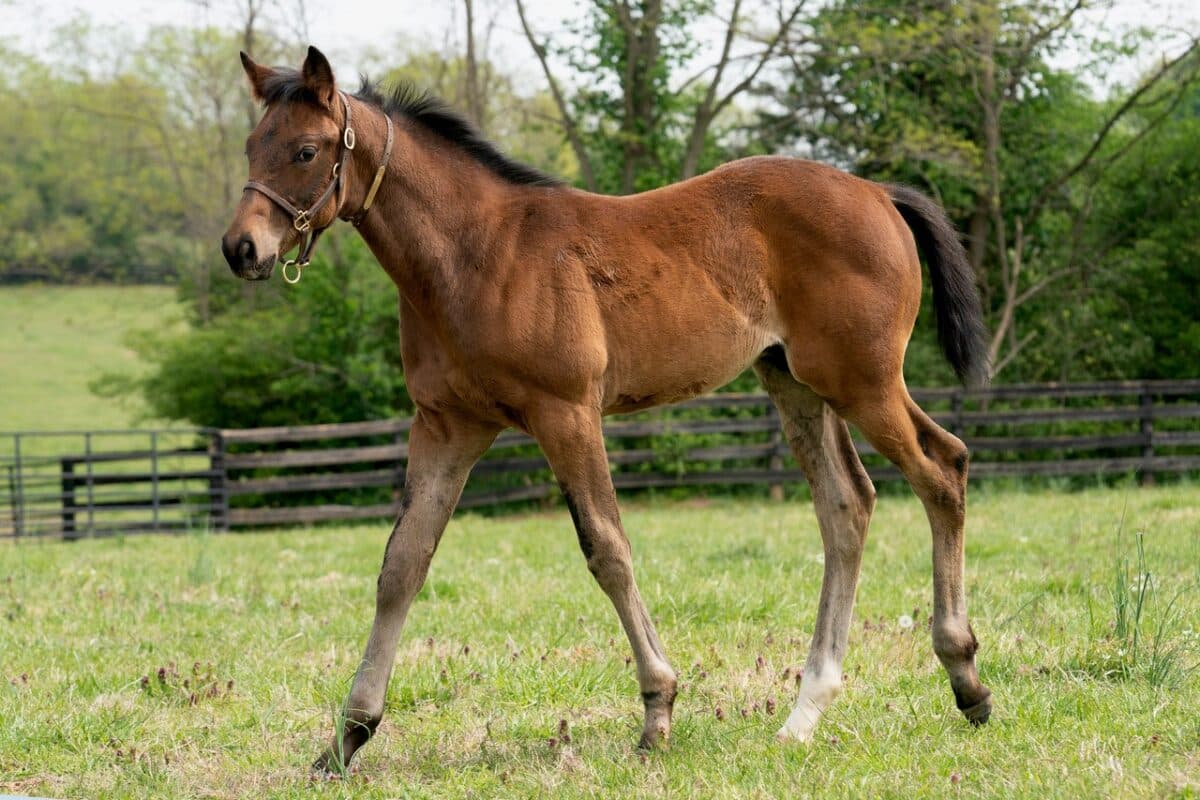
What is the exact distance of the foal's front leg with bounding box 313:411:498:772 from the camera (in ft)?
13.4

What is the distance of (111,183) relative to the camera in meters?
30.2

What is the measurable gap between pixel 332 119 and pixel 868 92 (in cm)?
1674

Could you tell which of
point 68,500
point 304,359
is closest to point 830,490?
point 304,359

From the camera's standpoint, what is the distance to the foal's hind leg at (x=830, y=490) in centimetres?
439

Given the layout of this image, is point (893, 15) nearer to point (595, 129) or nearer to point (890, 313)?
point (595, 129)

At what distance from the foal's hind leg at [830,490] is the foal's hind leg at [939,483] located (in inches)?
8.4

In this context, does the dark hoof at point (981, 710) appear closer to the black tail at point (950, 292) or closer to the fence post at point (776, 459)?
the black tail at point (950, 292)

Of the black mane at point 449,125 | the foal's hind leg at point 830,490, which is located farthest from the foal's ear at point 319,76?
the foal's hind leg at point 830,490

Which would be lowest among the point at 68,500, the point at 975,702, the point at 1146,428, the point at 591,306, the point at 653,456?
the point at 68,500

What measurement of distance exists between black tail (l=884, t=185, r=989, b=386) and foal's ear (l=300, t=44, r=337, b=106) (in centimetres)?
218

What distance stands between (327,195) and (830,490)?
2181mm

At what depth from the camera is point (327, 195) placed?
12.7 feet

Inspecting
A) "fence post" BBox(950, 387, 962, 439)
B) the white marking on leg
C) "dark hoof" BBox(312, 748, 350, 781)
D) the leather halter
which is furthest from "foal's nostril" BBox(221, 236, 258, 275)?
"fence post" BBox(950, 387, 962, 439)

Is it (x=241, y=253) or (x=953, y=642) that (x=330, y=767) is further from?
(x=953, y=642)
